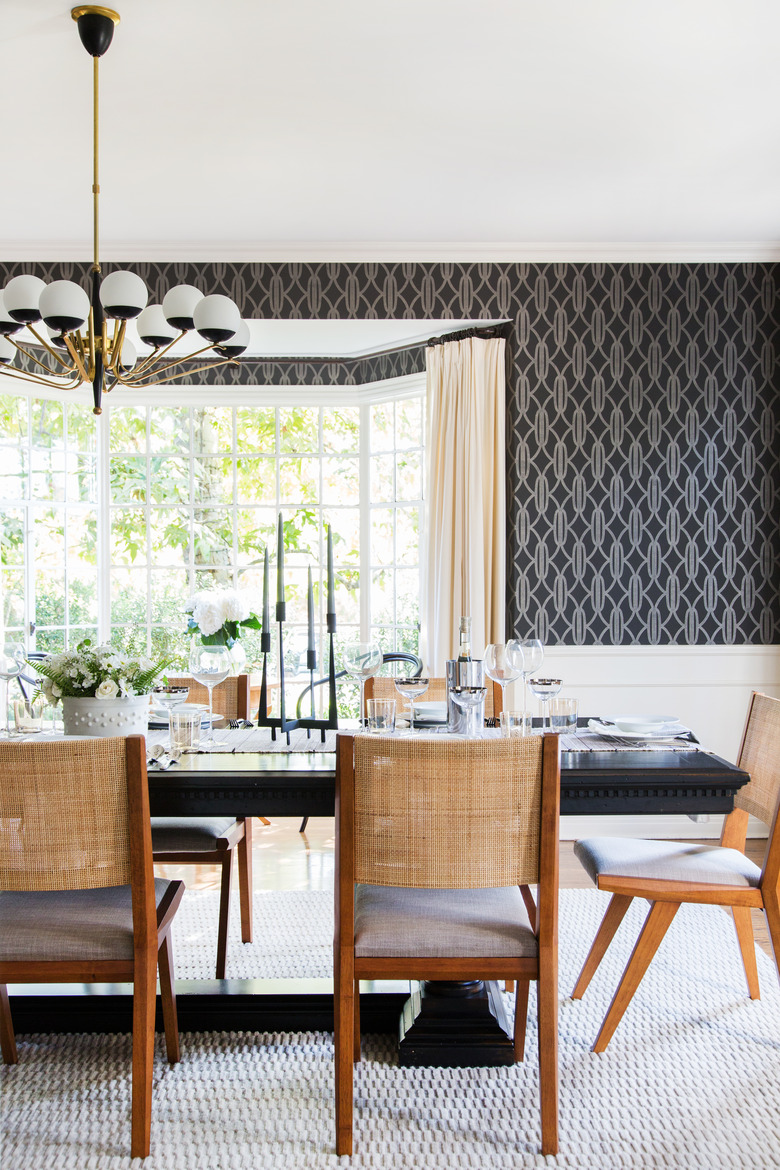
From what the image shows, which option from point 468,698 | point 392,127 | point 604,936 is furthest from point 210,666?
point 392,127

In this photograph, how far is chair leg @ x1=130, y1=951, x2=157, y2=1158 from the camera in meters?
1.72

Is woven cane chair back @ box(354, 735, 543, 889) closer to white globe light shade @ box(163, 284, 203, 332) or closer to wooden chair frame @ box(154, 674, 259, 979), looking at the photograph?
wooden chair frame @ box(154, 674, 259, 979)

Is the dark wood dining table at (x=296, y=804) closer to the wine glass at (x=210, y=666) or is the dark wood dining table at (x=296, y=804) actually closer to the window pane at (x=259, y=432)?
the wine glass at (x=210, y=666)

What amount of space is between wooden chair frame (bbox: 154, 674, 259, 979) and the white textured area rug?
0.32 meters

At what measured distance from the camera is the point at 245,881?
109 inches

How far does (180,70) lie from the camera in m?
2.59

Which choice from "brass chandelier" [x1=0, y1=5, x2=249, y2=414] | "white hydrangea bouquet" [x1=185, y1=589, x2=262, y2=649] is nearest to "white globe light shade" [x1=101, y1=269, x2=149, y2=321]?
"brass chandelier" [x1=0, y1=5, x2=249, y2=414]

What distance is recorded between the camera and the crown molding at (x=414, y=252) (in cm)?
402

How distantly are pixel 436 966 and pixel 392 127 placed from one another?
2.62 meters

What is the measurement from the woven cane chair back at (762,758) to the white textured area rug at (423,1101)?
0.58m

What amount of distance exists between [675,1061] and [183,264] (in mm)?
3703

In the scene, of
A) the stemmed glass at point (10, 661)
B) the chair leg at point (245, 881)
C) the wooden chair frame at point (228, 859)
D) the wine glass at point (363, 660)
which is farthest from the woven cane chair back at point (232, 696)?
the wine glass at point (363, 660)

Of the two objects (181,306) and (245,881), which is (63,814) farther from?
(181,306)

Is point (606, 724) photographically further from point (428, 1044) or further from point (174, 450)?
point (174, 450)
